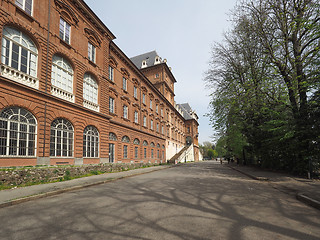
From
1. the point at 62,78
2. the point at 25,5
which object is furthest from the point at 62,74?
the point at 25,5

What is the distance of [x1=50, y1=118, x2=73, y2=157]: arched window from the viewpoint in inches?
494

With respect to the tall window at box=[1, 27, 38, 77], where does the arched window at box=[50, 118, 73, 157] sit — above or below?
below

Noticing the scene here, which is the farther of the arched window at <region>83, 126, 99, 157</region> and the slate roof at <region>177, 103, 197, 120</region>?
the slate roof at <region>177, 103, 197, 120</region>

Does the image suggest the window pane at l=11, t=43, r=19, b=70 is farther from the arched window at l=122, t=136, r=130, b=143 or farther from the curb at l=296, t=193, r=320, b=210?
the curb at l=296, t=193, r=320, b=210

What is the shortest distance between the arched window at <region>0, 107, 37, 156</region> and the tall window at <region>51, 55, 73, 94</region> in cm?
324

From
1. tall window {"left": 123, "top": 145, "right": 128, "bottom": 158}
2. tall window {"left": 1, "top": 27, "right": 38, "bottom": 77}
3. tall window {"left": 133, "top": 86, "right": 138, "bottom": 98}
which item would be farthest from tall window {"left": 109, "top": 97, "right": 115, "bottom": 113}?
tall window {"left": 1, "top": 27, "right": 38, "bottom": 77}

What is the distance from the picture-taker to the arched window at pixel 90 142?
50.9ft

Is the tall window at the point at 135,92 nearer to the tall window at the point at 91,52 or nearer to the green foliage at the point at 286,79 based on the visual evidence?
the tall window at the point at 91,52

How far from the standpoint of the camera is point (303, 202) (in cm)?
634

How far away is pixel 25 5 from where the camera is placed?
1154 centimetres

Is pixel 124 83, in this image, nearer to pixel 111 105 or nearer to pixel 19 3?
pixel 111 105

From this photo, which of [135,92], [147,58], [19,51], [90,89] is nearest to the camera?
[19,51]

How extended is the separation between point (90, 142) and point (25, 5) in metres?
10.1

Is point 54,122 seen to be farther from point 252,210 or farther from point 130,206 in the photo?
point 252,210
